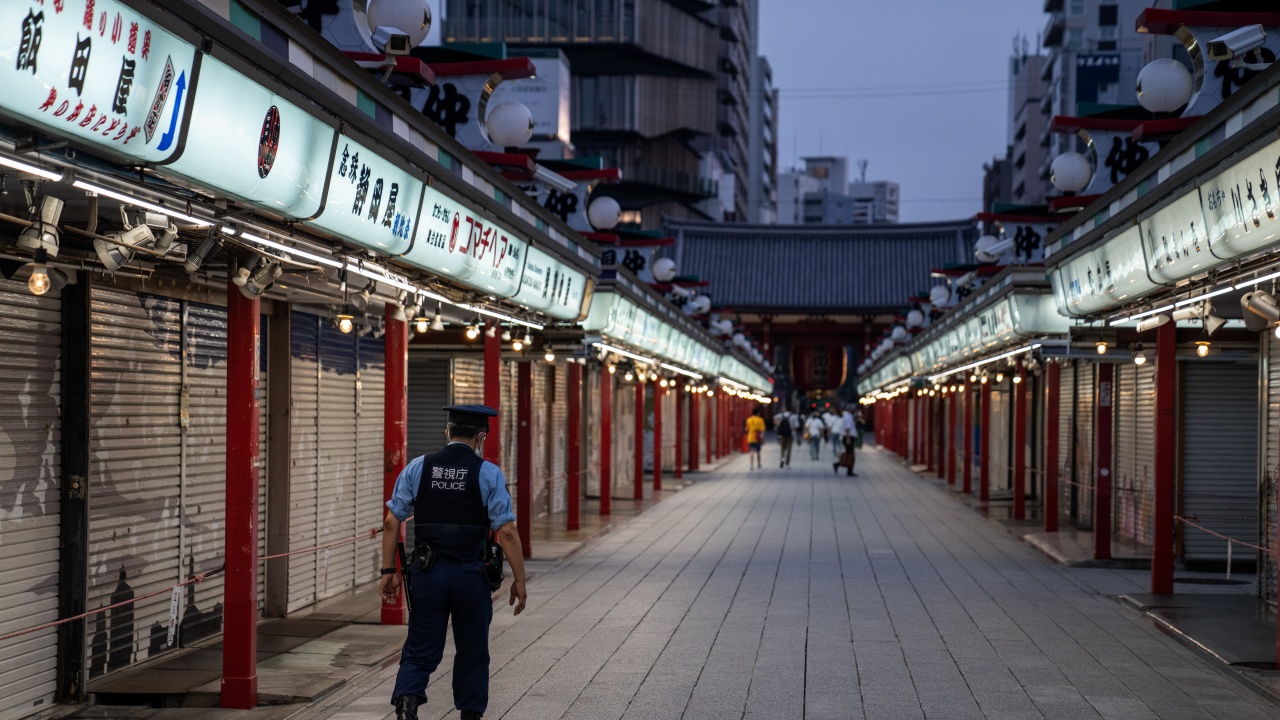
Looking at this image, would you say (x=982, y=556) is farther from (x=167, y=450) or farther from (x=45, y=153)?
(x=45, y=153)

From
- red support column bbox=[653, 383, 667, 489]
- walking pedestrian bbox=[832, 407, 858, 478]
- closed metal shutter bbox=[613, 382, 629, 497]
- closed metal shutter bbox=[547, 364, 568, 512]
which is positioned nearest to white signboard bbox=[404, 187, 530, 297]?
closed metal shutter bbox=[547, 364, 568, 512]

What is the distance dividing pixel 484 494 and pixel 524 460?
11.3 metres

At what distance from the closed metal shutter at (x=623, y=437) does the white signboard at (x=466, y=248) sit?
16.8m

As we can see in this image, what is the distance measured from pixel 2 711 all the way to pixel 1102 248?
9.83m

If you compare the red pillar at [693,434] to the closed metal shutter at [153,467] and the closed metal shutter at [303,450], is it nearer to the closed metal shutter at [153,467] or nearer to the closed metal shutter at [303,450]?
the closed metal shutter at [303,450]

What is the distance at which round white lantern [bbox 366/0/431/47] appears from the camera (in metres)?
10.7

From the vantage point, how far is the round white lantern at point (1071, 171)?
16.5 m

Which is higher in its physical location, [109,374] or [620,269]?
[620,269]

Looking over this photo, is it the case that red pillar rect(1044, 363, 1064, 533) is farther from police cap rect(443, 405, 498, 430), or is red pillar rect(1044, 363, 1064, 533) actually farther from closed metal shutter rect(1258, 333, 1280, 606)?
police cap rect(443, 405, 498, 430)

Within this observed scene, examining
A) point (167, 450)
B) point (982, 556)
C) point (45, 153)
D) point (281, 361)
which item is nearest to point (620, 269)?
point (982, 556)

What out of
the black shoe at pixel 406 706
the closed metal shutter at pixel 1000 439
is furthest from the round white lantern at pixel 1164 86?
the closed metal shutter at pixel 1000 439

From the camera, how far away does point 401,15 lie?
35.2 ft

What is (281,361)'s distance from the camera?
12711 millimetres

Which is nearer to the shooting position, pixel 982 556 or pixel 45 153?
pixel 45 153
